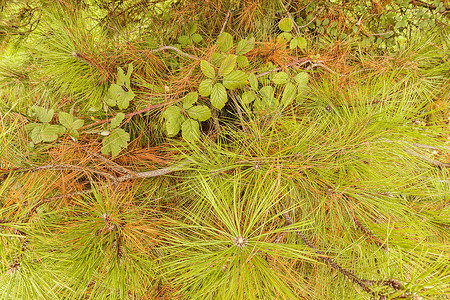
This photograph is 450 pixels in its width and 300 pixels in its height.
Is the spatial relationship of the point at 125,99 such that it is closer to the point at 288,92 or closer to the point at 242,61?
the point at 242,61

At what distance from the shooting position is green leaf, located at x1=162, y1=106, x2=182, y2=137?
722mm

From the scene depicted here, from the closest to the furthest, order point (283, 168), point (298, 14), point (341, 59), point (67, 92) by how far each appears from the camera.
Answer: point (283, 168) < point (67, 92) < point (341, 59) < point (298, 14)

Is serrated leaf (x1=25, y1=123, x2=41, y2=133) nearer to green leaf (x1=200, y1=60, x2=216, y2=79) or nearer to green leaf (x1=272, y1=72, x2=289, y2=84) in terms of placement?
green leaf (x1=200, y1=60, x2=216, y2=79)

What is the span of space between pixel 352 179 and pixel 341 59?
58 centimetres

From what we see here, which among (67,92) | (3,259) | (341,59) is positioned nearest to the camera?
(3,259)

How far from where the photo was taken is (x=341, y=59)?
3.15 ft

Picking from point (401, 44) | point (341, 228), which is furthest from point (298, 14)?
point (341, 228)

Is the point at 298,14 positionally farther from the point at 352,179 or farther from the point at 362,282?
the point at 362,282

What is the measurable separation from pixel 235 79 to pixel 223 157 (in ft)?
0.81

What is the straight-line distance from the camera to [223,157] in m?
0.66

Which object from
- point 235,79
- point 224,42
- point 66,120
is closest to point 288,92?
point 235,79

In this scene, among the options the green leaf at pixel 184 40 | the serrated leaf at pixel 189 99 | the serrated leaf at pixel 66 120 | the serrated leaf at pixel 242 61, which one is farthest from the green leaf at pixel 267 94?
the serrated leaf at pixel 66 120

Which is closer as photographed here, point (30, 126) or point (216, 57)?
point (30, 126)

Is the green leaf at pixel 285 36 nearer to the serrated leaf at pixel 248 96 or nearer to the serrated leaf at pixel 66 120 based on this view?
the serrated leaf at pixel 248 96
